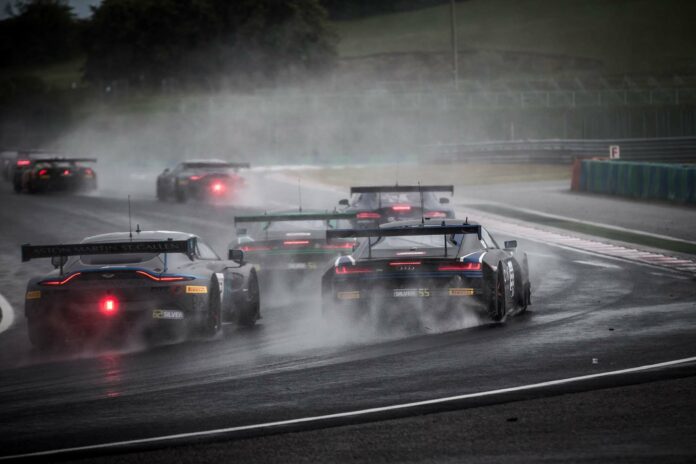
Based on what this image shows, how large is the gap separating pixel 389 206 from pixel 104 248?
11.2 meters

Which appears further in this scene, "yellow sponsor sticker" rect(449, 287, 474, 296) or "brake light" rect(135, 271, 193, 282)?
"yellow sponsor sticker" rect(449, 287, 474, 296)

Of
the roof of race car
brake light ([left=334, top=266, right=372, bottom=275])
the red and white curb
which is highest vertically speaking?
→ the roof of race car

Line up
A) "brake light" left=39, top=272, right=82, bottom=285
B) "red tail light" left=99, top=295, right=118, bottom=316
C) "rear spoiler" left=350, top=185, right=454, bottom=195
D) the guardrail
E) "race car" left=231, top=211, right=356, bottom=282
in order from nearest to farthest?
1. "red tail light" left=99, top=295, right=118, bottom=316
2. "brake light" left=39, top=272, right=82, bottom=285
3. "race car" left=231, top=211, right=356, bottom=282
4. "rear spoiler" left=350, top=185, right=454, bottom=195
5. the guardrail

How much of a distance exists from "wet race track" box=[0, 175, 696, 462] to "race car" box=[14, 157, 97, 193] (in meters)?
27.6

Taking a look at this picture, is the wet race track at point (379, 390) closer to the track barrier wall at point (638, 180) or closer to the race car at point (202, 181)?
the track barrier wall at point (638, 180)

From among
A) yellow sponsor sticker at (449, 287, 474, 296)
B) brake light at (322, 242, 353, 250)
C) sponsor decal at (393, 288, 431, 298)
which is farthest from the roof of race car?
brake light at (322, 242, 353, 250)

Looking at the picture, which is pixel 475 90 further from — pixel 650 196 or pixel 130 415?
pixel 130 415

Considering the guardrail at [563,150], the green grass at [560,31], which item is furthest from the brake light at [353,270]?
the green grass at [560,31]

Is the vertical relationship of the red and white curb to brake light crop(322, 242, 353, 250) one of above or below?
below

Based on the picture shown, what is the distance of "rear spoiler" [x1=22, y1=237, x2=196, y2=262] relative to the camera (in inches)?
501

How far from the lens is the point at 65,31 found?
154875mm

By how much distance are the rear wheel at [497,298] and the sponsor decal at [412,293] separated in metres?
0.66

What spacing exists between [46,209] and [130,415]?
28.4 metres

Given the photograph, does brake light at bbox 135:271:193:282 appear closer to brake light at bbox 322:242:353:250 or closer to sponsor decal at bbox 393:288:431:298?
sponsor decal at bbox 393:288:431:298
